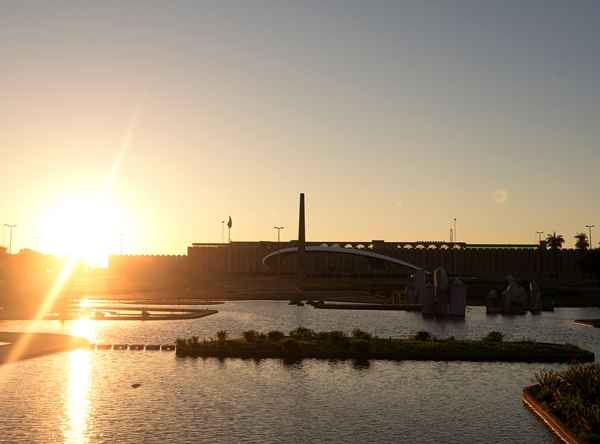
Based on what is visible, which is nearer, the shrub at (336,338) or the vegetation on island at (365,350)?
the vegetation on island at (365,350)

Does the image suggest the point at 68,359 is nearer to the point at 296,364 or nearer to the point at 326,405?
the point at 296,364

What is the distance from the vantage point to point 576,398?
3231 cm

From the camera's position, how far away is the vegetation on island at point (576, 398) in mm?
28672

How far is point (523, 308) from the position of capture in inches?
4486

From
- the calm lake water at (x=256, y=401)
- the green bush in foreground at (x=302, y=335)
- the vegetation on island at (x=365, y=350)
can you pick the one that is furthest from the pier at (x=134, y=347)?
the green bush in foreground at (x=302, y=335)

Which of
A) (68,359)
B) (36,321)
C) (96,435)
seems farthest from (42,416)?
(36,321)

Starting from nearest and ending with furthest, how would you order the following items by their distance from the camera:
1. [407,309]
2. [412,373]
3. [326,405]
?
1. [326,405]
2. [412,373]
3. [407,309]

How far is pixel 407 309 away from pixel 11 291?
60.3m

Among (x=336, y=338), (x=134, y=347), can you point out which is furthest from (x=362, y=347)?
(x=134, y=347)

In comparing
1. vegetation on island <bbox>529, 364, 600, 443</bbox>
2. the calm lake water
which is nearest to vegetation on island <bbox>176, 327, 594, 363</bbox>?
the calm lake water

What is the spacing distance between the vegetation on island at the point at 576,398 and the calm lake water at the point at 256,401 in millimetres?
1101

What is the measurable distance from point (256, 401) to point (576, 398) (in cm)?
1402

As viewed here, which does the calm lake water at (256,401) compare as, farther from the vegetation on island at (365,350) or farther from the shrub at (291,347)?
the shrub at (291,347)

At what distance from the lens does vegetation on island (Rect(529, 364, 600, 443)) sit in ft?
94.1
